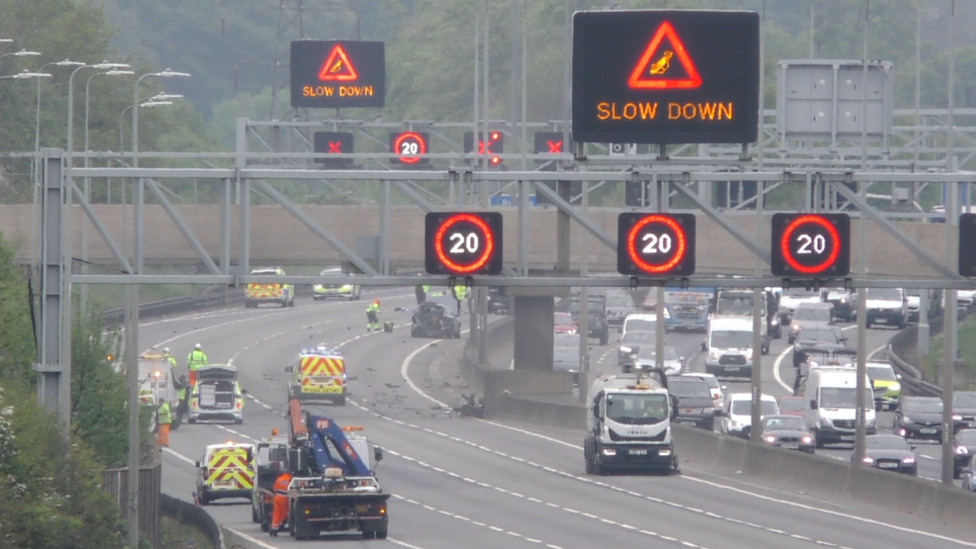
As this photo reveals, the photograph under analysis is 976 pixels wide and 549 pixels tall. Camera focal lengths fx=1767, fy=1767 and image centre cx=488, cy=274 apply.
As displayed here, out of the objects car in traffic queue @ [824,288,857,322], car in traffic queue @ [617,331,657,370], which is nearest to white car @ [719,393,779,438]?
car in traffic queue @ [617,331,657,370]

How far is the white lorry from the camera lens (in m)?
40.9

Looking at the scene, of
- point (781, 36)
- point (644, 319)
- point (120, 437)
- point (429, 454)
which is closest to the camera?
point (120, 437)

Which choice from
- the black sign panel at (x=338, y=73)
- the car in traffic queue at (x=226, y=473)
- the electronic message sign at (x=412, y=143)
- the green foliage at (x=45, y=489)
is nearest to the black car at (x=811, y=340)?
the electronic message sign at (x=412, y=143)

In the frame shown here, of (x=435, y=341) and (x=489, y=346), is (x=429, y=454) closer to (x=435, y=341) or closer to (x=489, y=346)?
(x=489, y=346)

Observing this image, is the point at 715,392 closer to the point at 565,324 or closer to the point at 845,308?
the point at 565,324

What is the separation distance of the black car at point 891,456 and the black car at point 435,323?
140 feet

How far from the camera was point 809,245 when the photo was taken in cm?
2116

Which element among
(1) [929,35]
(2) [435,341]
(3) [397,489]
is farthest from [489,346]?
(1) [929,35]

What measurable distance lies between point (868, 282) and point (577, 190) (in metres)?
44.9

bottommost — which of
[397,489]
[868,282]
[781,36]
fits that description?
[397,489]

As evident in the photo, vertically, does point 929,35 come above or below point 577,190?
above

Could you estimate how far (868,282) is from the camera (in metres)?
21.6

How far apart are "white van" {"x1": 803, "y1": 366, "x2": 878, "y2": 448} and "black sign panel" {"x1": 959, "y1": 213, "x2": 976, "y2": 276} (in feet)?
98.4

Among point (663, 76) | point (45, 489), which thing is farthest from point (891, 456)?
point (45, 489)
